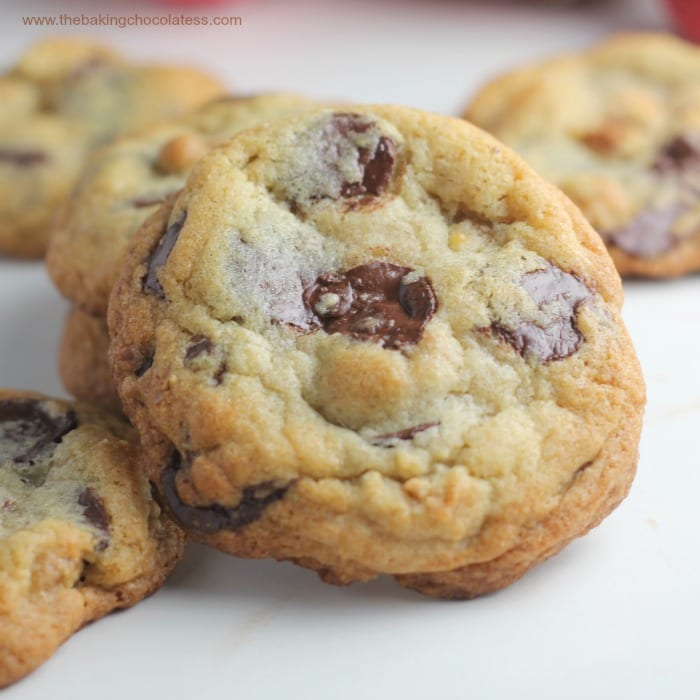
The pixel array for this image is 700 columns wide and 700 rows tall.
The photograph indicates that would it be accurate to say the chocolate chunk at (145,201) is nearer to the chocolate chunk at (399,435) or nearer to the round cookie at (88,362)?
the round cookie at (88,362)

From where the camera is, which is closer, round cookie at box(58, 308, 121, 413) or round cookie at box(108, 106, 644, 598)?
round cookie at box(108, 106, 644, 598)

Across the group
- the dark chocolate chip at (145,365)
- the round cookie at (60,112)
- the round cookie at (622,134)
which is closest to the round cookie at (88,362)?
the dark chocolate chip at (145,365)

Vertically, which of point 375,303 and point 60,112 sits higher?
point 375,303

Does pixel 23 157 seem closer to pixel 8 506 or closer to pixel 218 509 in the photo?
pixel 8 506

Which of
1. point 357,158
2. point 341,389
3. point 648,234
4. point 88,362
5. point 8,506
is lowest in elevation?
point 88,362

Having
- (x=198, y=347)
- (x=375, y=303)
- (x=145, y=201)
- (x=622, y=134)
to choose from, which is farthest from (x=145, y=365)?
(x=622, y=134)

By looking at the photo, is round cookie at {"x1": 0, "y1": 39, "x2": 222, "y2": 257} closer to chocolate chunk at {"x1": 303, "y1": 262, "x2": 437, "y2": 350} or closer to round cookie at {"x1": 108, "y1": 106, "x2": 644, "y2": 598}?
round cookie at {"x1": 108, "y1": 106, "x2": 644, "y2": 598}

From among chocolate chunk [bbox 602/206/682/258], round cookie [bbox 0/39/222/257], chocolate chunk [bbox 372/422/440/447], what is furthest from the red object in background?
chocolate chunk [bbox 372/422/440/447]
